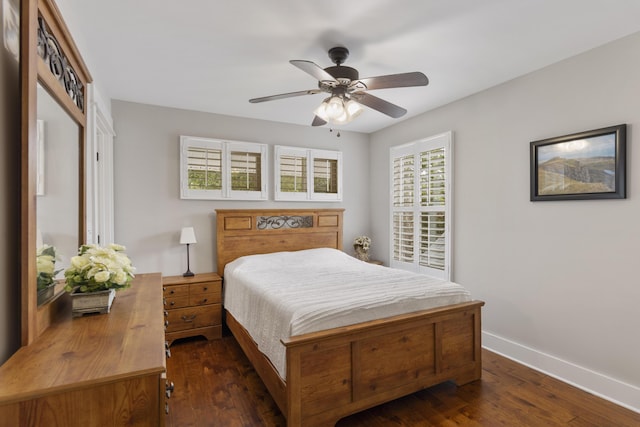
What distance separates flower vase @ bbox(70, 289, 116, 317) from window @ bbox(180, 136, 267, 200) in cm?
245

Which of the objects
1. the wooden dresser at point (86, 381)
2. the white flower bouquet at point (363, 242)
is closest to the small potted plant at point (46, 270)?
the wooden dresser at point (86, 381)

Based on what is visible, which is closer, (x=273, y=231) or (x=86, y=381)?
(x=86, y=381)

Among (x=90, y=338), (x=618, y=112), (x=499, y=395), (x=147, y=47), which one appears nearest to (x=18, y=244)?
(x=90, y=338)

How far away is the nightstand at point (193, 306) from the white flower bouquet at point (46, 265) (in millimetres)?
1961

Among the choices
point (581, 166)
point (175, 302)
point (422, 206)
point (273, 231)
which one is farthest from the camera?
point (273, 231)

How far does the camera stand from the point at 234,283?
3.32 m

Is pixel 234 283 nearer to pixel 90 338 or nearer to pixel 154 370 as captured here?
pixel 90 338

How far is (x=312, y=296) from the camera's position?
2.36m

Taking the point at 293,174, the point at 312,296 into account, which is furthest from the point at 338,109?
the point at 293,174

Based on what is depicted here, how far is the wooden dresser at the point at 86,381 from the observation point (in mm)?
888

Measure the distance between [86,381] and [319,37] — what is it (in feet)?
7.50

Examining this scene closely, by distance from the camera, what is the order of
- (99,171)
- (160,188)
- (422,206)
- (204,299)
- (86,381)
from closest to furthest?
1. (86,381)
2. (99,171)
3. (204,299)
4. (160,188)
5. (422,206)

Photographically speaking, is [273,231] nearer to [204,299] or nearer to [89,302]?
[204,299]

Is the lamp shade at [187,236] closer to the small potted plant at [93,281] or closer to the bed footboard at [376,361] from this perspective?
the small potted plant at [93,281]
